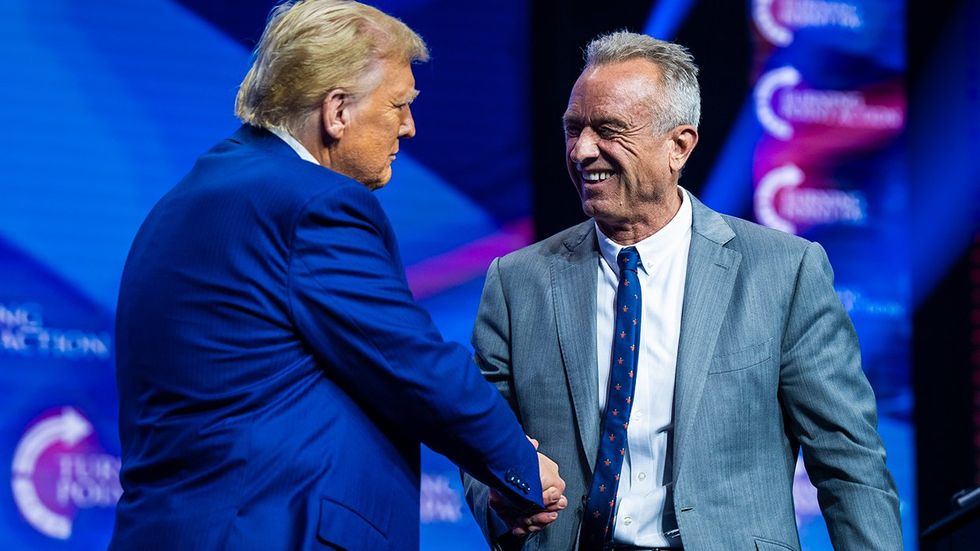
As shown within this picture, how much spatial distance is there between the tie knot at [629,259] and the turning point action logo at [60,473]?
2.30m

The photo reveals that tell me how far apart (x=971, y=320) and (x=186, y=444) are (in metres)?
3.88

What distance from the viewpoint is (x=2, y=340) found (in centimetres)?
395

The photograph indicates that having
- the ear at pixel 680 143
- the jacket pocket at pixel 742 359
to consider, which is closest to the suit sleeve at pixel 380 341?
the jacket pocket at pixel 742 359

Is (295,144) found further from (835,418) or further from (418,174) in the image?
(418,174)

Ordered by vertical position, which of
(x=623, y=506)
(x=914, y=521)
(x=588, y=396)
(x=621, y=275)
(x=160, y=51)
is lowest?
(x=914, y=521)

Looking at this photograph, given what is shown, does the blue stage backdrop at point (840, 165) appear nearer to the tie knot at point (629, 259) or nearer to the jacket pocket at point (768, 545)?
the tie knot at point (629, 259)

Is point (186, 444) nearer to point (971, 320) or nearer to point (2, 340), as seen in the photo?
point (2, 340)

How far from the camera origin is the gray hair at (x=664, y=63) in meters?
2.54

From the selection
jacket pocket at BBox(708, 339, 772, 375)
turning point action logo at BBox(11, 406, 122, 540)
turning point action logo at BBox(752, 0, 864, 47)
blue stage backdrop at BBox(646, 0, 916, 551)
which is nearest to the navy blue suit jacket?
jacket pocket at BBox(708, 339, 772, 375)

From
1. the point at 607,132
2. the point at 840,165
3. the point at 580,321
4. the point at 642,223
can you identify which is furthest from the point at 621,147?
the point at 840,165

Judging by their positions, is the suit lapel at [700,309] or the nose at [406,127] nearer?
the nose at [406,127]

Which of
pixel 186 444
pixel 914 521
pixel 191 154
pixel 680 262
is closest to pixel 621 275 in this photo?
pixel 680 262

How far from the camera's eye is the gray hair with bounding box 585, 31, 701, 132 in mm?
2539

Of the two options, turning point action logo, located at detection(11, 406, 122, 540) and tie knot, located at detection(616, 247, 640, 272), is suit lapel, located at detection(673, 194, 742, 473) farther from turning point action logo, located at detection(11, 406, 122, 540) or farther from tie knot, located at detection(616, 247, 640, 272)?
turning point action logo, located at detection(11, 406, 122, 540)
